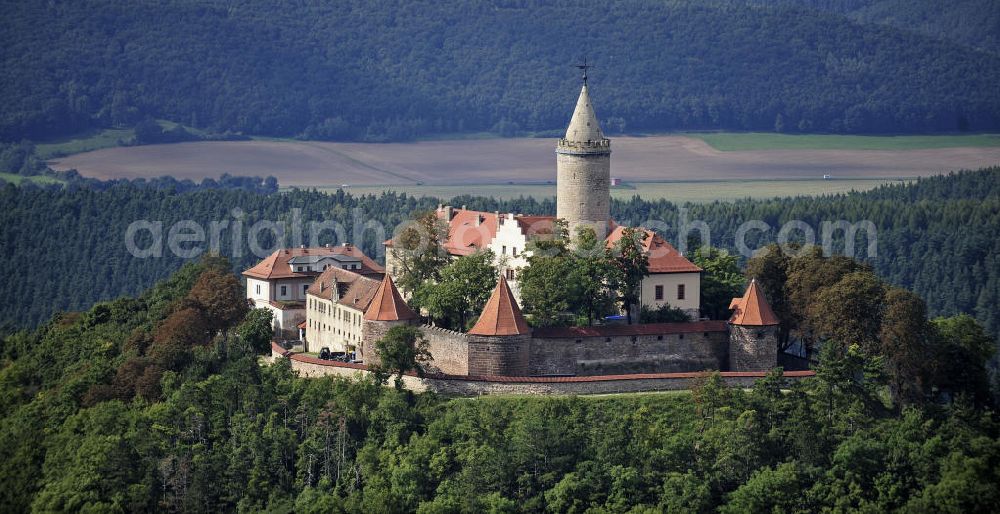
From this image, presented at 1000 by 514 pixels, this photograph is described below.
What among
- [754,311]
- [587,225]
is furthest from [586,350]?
[587,225]

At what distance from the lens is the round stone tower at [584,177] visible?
76.7 metres

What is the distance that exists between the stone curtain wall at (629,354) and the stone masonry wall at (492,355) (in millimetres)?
1494

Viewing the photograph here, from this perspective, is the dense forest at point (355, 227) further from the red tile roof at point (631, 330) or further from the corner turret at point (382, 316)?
the red tile roof at point (631, 330)

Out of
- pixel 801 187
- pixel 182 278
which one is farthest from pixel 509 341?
pixel 801 187

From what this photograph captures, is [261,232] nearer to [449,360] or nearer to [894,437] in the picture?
[449,360]

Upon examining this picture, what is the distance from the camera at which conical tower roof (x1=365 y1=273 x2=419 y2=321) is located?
233ft

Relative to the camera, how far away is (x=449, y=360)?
70.2 metres

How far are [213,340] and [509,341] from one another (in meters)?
17.5

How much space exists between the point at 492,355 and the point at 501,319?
1488 millimetres

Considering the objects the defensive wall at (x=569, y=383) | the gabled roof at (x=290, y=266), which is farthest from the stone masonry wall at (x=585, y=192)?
the gabled roof at (x=290, y=266)

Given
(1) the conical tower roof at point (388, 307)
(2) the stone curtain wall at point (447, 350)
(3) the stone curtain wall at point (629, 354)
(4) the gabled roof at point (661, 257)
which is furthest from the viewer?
(4) the gabled roof at point (661, 257)

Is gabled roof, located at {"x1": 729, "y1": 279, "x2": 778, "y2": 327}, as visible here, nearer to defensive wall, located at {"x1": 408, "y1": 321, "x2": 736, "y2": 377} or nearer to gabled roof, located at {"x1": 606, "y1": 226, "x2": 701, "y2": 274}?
defensive wall, located at {"x1": 408, "y1": 321, "x2": 736, "y2": 377}

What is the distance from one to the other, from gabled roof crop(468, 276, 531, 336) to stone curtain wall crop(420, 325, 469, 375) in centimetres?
70

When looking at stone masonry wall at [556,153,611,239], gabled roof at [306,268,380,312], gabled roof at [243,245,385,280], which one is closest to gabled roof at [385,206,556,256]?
stone masonry wall at [556,153,611,239]
